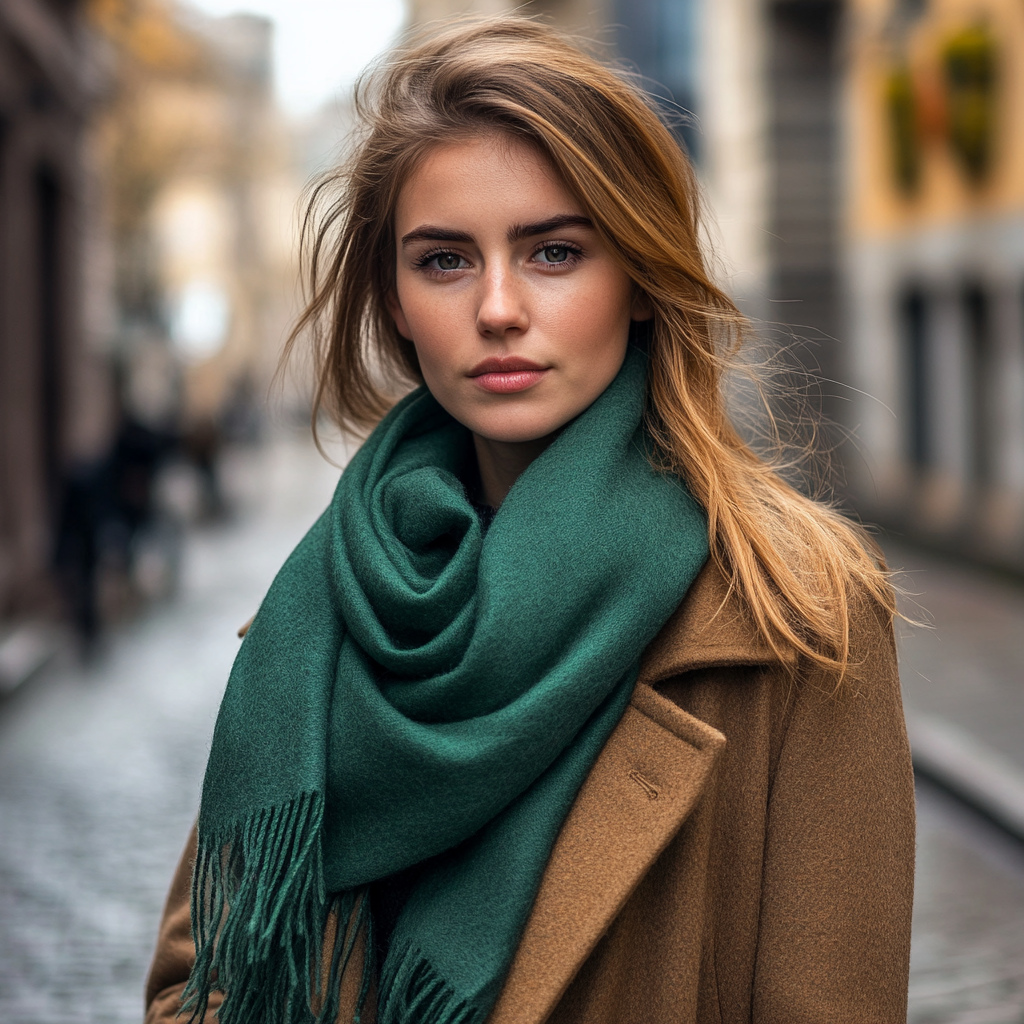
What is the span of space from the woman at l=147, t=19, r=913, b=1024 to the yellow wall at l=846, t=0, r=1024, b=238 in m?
11.6

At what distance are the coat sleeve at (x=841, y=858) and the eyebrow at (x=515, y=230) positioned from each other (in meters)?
0.63

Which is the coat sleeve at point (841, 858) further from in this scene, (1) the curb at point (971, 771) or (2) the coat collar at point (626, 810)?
(1) the curb at point (971, 771)

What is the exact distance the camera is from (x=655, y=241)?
5.95ft

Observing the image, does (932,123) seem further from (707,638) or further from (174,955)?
(174,955)

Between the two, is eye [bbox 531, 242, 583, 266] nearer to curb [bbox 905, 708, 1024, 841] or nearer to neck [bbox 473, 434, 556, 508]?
neck [bbox 473, 434, 556, 508]

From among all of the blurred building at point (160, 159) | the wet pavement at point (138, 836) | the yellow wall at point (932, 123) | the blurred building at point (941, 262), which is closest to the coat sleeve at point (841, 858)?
the wet pavement at point (138, 836)

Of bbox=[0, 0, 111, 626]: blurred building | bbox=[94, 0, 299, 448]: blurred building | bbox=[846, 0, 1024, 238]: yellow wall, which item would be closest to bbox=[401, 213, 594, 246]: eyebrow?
bbox=[94, 0, 299, 448]: blurred building

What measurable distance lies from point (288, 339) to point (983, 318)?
1308 cm

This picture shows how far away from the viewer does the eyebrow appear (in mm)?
1766

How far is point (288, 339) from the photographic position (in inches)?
87.1

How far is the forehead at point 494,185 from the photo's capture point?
69.4 inches

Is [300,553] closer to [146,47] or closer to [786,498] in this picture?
[786,498]

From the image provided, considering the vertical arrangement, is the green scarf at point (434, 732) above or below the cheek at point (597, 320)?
below

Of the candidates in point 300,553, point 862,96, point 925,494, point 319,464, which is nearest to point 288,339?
point 300,553
